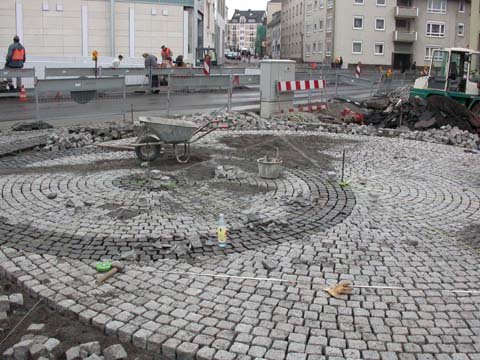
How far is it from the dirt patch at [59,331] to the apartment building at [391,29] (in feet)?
232

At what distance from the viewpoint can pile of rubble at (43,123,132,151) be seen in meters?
11.9

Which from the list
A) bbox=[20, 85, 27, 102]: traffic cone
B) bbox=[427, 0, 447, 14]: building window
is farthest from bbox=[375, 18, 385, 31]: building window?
bbox=[20, 85, 27, 102]: traffic cone

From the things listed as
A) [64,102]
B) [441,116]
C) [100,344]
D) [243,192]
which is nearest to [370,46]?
[441,116]

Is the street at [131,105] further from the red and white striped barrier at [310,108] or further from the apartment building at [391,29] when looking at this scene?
the apartment building at [391,29]

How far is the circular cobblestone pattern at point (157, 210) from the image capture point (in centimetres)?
607

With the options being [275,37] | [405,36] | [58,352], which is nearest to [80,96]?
[58,352]

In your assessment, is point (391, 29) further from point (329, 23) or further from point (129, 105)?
point (129, 105)

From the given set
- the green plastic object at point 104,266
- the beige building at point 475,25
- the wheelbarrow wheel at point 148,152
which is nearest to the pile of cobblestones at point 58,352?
the green plastic object at point 104,266

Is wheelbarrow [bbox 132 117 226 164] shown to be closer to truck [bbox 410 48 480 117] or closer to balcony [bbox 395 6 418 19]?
truck [bbox 410 48 480 117]

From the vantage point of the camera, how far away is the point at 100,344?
13.4 feet

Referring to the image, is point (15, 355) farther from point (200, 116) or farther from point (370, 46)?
point (370, 46)

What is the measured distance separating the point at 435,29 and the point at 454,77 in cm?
5704

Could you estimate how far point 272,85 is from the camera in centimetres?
1722

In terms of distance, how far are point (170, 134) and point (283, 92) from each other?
8294 mm
